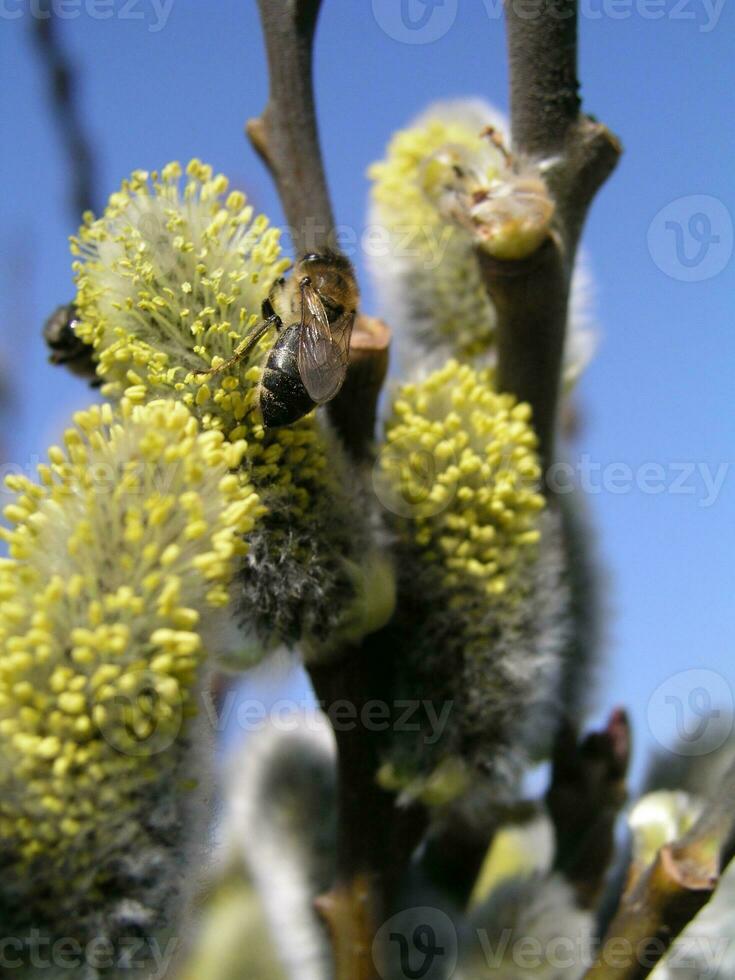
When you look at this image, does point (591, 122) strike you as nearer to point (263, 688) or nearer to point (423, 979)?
point (263, 688)

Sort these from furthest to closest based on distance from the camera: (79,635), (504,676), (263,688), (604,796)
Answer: (604,796)
(504,676)
(263,688)
(79,635)

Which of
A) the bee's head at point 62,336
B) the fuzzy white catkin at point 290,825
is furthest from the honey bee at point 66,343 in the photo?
the fuzzy white catkin at point 290,825

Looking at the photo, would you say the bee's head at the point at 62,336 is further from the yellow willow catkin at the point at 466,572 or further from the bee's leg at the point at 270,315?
the yellow willow catkin at the point at 466,572

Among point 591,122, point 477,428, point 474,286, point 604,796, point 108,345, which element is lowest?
point 604,796

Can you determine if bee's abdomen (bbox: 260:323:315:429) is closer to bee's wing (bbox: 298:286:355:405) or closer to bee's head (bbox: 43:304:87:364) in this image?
bee's wing (bbox: 298:286:355:405)

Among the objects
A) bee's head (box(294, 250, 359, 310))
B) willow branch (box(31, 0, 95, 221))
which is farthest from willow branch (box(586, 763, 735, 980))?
willow branch (box(31, 0, 95, 221))

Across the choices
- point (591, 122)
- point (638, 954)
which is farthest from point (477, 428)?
point (638, 954)

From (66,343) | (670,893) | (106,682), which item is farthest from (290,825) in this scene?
(106,682)
